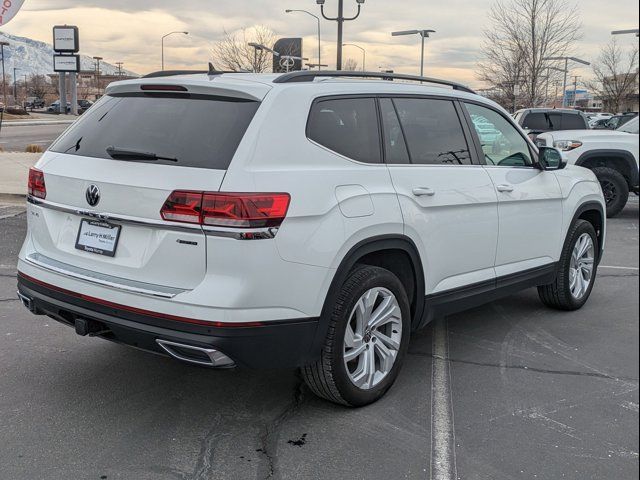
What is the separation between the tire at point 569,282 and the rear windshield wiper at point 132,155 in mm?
3550

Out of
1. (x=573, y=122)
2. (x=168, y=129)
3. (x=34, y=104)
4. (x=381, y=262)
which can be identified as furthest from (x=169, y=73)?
(x=34, y=104)

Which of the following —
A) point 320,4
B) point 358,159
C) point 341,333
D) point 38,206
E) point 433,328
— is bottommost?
point 433,328

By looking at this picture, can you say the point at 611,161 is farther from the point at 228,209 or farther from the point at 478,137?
the point at 228,209

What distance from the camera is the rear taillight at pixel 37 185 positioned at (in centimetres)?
390

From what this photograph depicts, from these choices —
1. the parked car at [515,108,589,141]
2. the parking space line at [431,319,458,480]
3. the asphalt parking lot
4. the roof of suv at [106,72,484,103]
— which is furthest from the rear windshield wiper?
the parked car at [515,108,589,141]

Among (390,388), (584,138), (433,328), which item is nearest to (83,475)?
(390,388)

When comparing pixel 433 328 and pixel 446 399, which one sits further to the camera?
pixel 433 328

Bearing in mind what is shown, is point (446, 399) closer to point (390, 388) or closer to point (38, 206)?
point (390, 388)

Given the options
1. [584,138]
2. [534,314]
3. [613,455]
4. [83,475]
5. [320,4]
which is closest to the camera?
[83,475]

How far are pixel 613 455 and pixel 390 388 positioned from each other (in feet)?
4.33

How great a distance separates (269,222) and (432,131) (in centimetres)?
169

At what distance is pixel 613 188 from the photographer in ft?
37.3

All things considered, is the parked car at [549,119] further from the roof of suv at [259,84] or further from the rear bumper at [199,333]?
the rear bumper at [199,333]

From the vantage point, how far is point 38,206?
13.0 ft
